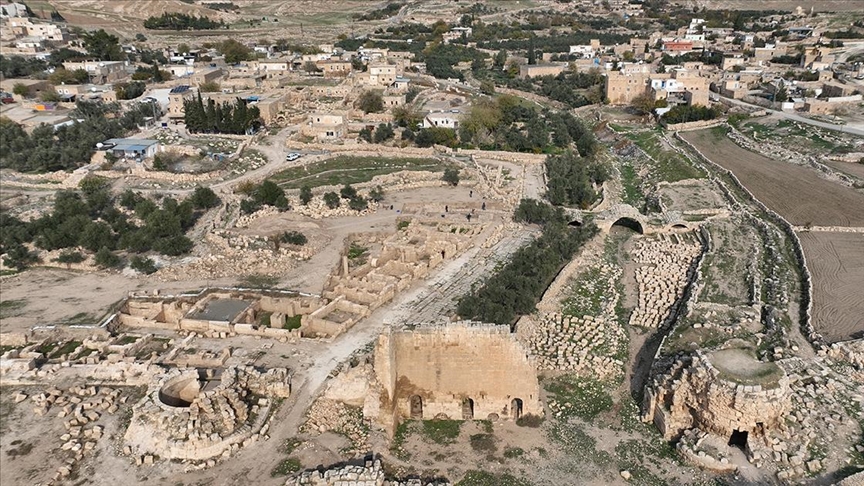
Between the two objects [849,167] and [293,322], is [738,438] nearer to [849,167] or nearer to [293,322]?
[293,322]

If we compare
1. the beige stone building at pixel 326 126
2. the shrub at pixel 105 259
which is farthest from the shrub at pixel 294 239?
the beige stone building at pixel 326 126

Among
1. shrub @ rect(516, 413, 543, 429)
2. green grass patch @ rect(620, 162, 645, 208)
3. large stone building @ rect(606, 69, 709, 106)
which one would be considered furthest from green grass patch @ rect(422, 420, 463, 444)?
large stone building @ rect(606, 69, 709, 106)

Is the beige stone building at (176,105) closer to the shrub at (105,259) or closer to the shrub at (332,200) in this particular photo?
the shrub at (332,200)

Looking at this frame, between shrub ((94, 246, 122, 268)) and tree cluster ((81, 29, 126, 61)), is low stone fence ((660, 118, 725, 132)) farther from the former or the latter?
tree cluster ((81, 29, 126, 61))

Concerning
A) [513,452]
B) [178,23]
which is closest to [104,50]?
[178,23]

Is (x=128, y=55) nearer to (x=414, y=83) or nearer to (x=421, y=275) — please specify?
(x=414, y=83)

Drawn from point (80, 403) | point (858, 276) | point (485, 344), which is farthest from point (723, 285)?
point (80, 403)
